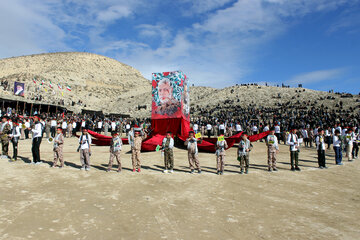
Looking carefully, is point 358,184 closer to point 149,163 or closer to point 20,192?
point 149,163

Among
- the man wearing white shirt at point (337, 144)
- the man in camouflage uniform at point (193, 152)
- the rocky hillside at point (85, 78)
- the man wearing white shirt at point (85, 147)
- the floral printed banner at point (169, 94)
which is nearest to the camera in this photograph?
the man wearing white shirt at point (85, 147)

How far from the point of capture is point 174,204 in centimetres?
590

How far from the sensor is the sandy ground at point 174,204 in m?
4.43

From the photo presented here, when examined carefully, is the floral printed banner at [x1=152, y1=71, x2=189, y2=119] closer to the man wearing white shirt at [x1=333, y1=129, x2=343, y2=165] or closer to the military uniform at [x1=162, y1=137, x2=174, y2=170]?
the military uniform at [x1=162, y1=137, x2=174, y2=170]

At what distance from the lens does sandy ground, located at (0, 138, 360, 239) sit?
4.43 meters

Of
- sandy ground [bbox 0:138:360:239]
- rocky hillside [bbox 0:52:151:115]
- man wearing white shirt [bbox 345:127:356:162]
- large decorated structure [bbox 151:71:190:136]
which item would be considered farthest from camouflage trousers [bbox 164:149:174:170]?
rocky hillside [bbox 0:52:151:115]

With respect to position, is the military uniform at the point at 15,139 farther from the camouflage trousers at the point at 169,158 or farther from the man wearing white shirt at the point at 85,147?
the camouflage trousers at the point at 169,158

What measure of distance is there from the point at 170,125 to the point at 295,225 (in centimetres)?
1247

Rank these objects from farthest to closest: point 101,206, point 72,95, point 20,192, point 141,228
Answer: point 72,95 < point 20,192 < point 101,206 < point 141,228

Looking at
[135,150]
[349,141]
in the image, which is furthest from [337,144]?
[135,150]

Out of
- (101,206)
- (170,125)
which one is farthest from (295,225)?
(170,125)

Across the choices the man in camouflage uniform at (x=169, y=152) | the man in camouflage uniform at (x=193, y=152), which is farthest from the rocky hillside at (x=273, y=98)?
the man in camouflage uniform at (x=169, y=152)

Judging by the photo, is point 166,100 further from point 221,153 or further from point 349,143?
point 349,143

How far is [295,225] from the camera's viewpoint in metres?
4.80
